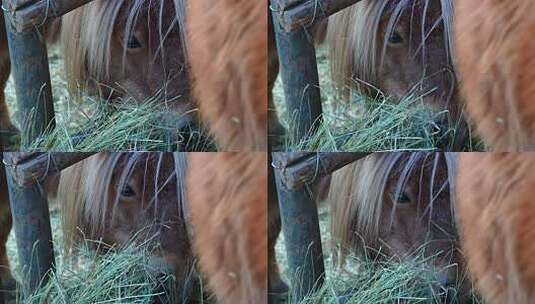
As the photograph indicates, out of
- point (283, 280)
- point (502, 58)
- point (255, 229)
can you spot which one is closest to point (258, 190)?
point (255, 229)

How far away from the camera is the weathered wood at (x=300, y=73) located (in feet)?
5.22

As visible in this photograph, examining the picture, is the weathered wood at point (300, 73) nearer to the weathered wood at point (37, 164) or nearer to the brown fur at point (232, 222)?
the brown fur at point (232, 222)

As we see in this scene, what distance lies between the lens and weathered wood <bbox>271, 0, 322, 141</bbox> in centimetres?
159

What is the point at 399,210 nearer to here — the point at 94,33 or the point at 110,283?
the point at 110,283

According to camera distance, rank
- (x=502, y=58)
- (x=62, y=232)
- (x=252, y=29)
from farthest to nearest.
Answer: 1. (x=62, y=232)
2. (x=252, y=29)
3. (x=502, y=58)

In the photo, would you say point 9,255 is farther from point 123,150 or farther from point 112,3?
point 112,3

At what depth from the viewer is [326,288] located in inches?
63.5

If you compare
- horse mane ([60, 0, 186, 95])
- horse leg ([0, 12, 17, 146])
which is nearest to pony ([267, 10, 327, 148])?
horse mane ([60, 0, 186, 95])

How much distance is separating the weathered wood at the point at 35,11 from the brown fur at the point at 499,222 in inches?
37.0

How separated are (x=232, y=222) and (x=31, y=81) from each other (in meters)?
0.56

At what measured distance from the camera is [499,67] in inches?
58.2

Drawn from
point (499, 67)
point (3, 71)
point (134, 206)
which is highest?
point (3, 71)

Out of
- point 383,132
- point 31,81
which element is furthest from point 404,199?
point 31,81

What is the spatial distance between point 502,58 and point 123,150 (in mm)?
837
